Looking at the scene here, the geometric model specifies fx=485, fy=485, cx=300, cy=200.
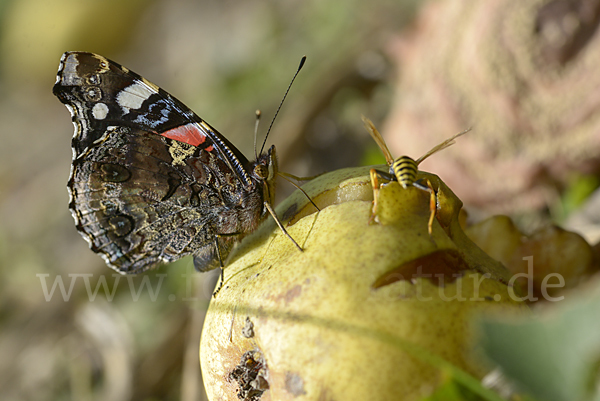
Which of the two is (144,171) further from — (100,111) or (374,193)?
(374,193)

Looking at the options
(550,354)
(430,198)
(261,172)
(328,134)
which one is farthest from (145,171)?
(328,134)

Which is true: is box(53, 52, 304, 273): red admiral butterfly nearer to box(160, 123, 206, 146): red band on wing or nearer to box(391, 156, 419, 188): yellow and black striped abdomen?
box(160, 123, 206, 146): red band on wing

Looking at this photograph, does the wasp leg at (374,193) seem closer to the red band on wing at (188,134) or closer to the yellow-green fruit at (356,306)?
the yellow-green fruit at (356,306)

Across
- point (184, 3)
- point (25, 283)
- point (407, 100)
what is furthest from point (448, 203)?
point (184, 3)

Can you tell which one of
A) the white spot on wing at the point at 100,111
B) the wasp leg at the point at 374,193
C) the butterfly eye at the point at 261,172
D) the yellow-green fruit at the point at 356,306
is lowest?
the yellow-green fruit at the point at 356,306

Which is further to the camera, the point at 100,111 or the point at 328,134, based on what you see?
the point at 328,134

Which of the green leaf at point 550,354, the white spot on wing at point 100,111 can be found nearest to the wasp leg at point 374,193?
the green leaf at point 550,354

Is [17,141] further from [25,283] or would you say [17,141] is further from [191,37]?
[25,283]

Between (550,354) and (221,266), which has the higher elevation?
(221,266)
